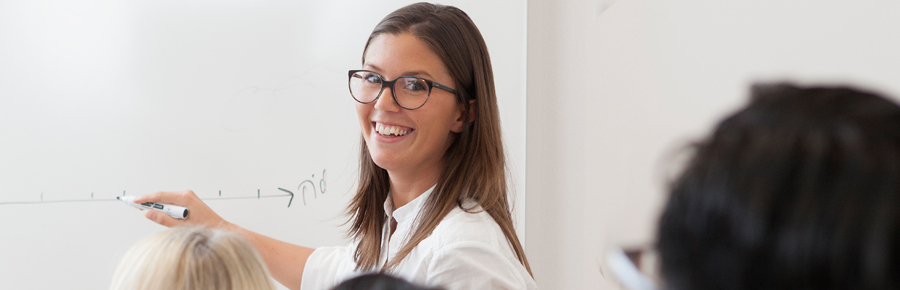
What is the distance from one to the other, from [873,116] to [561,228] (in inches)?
53.0

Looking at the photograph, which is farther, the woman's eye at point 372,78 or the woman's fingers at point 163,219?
the woman's fingers at point 163,219

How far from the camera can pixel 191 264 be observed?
0.58 meters

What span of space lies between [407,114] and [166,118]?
70 centimetres

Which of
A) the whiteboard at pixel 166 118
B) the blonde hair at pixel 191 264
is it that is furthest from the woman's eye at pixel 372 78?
the whiteboard at pixel 166 118

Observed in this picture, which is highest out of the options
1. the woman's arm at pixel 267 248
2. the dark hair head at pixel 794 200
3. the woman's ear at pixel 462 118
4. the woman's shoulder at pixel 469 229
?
the woman's ear at pixel 462 118

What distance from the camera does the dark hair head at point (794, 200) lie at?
223 millimetres

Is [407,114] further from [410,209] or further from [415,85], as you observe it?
[410,209]

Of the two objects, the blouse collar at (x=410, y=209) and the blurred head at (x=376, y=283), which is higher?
the blurred head at (x=376, y=283)

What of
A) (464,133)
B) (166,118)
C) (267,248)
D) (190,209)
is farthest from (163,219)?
(464,133)

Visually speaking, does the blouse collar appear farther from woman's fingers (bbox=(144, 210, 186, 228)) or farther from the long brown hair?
woman's fingers (bbox=(144, 210, 186, 228))

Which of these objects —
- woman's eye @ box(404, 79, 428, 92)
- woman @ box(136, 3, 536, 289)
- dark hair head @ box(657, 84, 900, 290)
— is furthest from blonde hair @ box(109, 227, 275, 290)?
dark hair head @ box(657, 84, 900, 290)

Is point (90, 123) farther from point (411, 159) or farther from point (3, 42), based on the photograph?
point (411, 159)

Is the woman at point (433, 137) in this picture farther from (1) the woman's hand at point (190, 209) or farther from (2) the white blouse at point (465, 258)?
(1) the woman's hand at point (190, 209)

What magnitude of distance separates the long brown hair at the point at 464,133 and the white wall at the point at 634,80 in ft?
0.67
